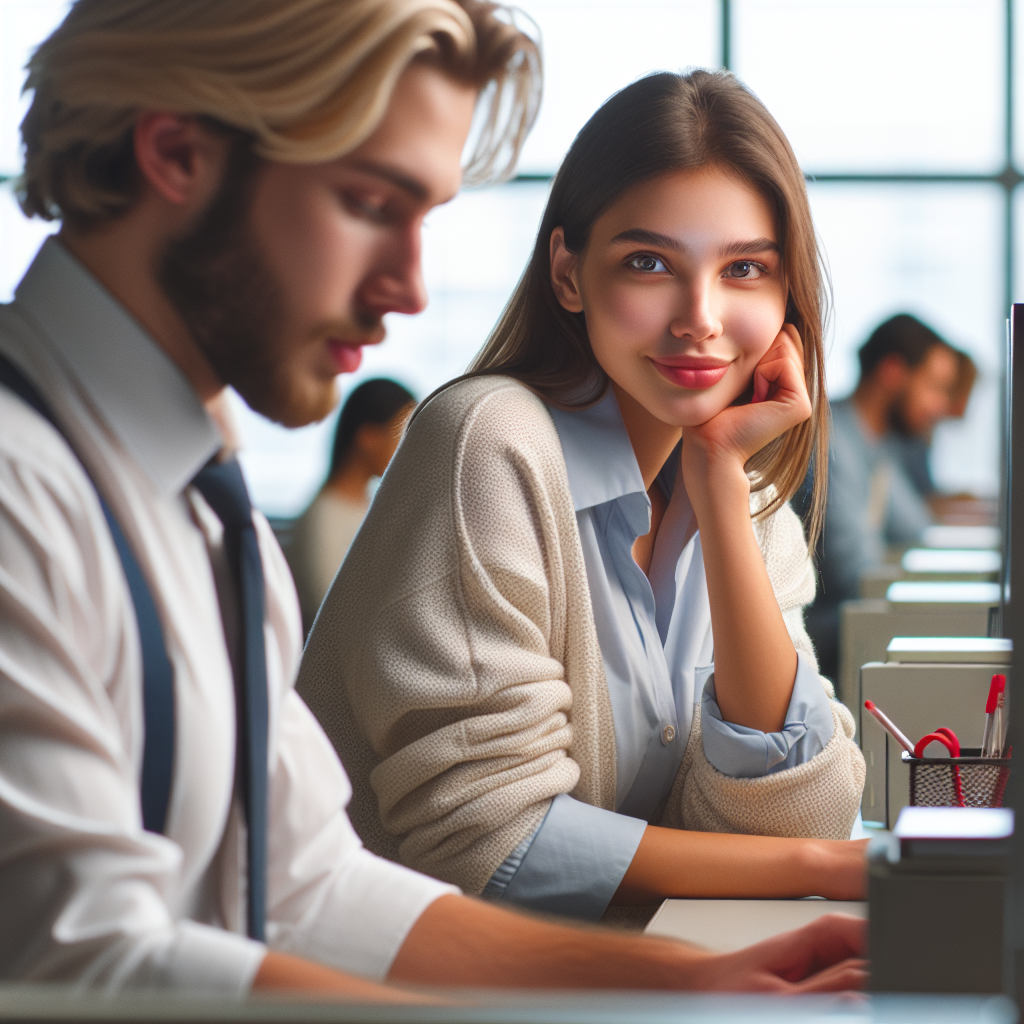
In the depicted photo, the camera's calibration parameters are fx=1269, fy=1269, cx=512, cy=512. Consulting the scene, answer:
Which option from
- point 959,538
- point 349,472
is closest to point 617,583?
point 349,472

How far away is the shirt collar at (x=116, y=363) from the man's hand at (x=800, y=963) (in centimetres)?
48

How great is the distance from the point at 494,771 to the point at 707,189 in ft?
2.02

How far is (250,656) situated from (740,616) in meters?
0.64

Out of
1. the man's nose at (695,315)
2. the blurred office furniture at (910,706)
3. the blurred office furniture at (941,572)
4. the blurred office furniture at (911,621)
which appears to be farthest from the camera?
the blurred office furniture at (941,572)

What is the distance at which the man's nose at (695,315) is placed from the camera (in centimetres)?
127

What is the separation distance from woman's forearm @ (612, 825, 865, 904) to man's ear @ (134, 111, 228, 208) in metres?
0.72

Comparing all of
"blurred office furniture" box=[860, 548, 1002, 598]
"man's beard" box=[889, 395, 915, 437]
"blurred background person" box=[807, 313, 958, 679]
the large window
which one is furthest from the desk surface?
the large window

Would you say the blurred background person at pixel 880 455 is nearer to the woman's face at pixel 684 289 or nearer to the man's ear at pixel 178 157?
the woman's face at pixel 684 289

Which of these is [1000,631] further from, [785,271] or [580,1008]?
[580,1008]

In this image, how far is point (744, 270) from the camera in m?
1.32

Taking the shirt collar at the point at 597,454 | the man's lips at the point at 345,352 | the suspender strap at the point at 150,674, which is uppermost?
the man's lips at the point at 345,352

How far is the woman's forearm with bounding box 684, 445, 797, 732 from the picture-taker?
124 cm

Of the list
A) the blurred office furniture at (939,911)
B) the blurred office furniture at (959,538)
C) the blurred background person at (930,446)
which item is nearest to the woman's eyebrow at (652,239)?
the blurred office furniture at (939,911)

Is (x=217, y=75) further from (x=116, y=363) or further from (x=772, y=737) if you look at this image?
(x=772, y=737)
